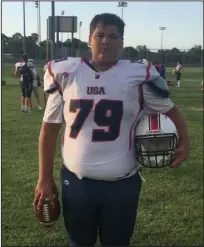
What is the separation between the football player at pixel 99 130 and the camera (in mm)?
2322

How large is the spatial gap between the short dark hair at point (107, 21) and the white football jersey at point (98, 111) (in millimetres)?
198

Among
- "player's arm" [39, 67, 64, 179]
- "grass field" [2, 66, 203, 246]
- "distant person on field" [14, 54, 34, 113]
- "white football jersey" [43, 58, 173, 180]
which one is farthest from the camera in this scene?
"distant person on field" [14, 54, 34, 113]

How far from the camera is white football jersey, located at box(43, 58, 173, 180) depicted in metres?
2.31

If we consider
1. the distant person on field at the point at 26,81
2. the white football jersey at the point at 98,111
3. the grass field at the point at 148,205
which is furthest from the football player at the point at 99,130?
the distant person on field at the point at 26,81

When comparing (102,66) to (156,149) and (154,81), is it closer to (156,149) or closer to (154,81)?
(154,81)

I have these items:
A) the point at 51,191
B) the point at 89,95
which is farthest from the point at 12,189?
the point at 89,95

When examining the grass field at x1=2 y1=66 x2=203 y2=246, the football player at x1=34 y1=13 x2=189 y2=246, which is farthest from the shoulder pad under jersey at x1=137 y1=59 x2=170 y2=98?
the grass field at x1=2 y1=66 x2=203 y2=246

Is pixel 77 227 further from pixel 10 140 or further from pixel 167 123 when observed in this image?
pixel 10 140

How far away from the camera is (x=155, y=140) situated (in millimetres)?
2445

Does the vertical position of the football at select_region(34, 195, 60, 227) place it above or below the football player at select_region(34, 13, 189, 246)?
below

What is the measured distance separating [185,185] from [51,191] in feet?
10.1

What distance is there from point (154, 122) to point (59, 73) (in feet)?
2.03

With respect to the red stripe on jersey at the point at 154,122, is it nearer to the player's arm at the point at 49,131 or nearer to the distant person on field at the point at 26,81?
the player's arm at the point at 49,131

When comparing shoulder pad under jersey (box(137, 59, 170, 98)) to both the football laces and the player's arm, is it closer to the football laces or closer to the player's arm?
the player's arm
